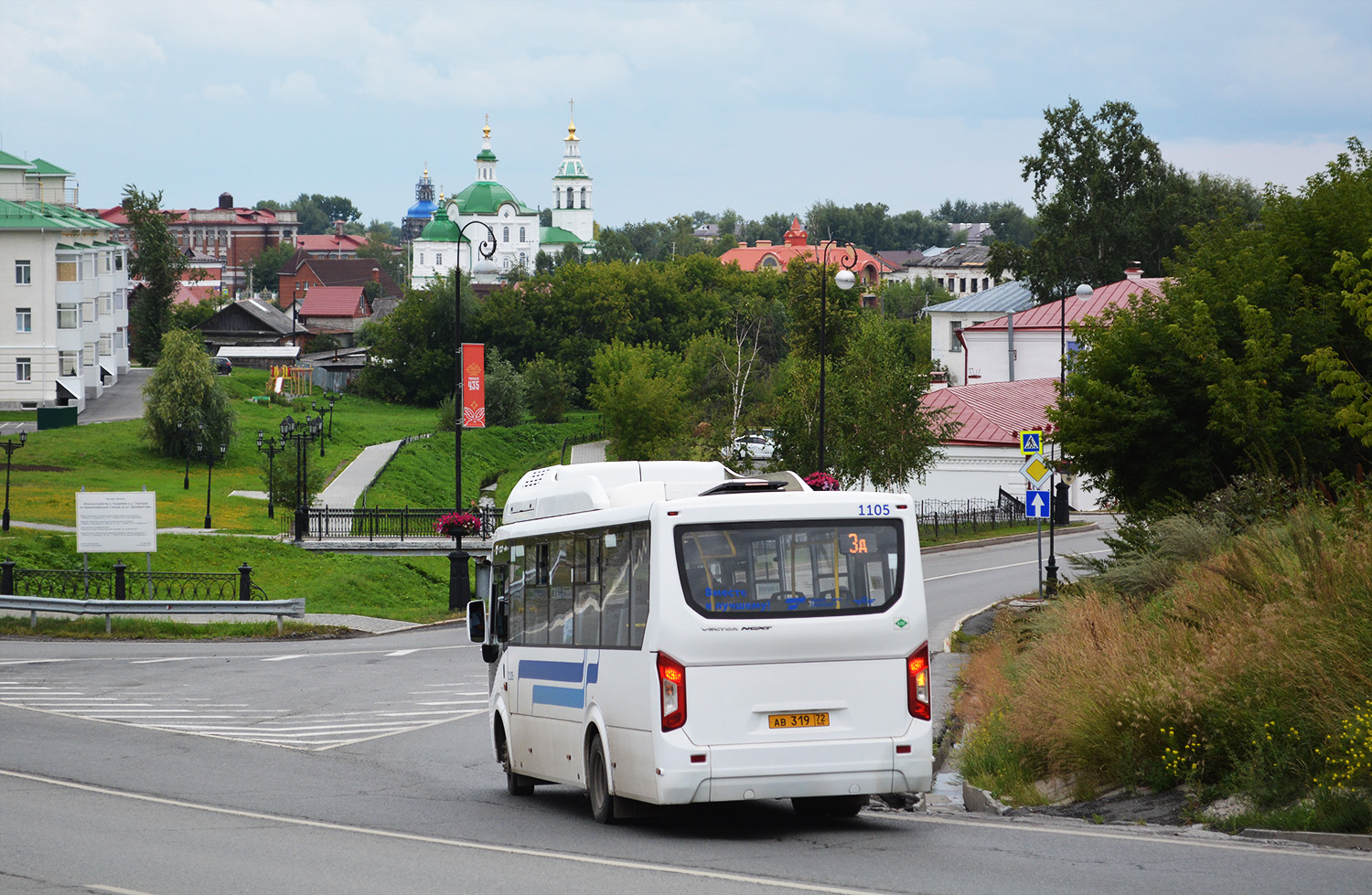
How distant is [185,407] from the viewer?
66.6 m

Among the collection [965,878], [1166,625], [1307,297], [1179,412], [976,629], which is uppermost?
[1307,297]

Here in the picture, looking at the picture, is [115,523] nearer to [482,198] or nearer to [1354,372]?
[1354,372]

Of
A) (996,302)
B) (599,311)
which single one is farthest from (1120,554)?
(599,311)

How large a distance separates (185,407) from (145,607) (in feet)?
125

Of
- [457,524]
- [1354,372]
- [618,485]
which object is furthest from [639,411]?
[618,485]

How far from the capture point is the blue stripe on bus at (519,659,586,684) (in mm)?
11930

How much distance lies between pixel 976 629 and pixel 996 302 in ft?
223

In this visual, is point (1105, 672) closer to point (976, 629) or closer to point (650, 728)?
point (650, 728)

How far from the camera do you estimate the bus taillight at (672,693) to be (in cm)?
1011

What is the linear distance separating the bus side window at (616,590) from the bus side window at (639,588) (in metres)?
0.12

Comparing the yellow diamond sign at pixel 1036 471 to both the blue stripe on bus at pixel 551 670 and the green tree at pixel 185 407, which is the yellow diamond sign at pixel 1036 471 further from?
the green tree at pixel 185 407

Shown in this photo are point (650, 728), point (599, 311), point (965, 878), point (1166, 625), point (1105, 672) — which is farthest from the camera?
point (599, 311)

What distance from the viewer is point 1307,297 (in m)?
25.0

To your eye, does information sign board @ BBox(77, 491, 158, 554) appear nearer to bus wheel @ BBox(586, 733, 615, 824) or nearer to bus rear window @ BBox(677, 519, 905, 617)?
bus wheel @ BBox(586, 733, 615, 824)
